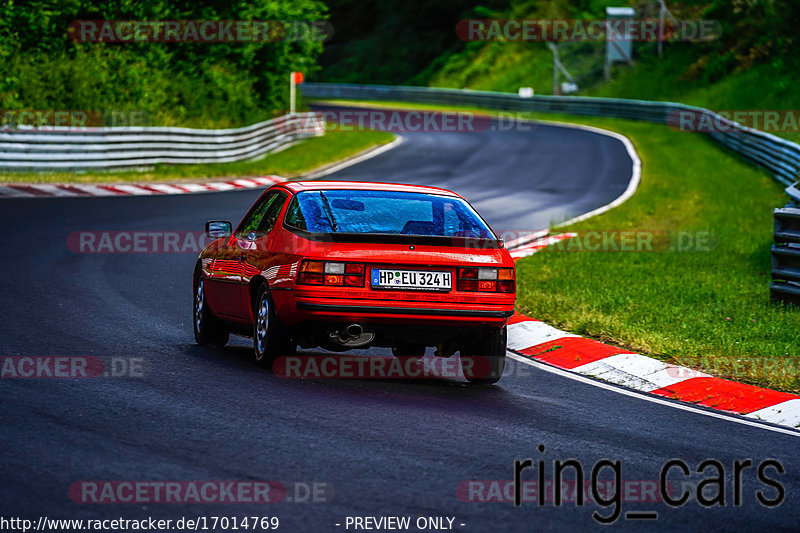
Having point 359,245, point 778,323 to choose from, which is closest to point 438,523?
point 359,245

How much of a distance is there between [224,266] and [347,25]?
89533 millimetres

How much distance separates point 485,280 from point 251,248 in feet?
6.63

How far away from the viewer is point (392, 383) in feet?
27.8

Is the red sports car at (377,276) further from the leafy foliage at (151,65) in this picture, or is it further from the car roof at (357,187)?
the leafy foliage at (151,65)

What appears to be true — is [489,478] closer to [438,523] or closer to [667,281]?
[438,523]

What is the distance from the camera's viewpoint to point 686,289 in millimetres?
13750

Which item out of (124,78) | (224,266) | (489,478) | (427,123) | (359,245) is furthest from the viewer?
(427,123)

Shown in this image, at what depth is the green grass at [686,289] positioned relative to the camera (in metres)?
10.1

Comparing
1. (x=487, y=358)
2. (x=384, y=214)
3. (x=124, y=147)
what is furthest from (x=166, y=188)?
(x=487, y=358)

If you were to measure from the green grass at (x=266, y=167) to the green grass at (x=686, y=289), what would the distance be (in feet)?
32.0

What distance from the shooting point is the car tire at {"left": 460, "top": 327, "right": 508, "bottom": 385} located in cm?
877

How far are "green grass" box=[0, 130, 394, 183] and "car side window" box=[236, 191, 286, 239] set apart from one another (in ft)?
49.5

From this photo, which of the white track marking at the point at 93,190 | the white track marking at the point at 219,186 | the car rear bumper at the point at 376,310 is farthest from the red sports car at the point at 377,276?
the white track marking at the point at 219,186
